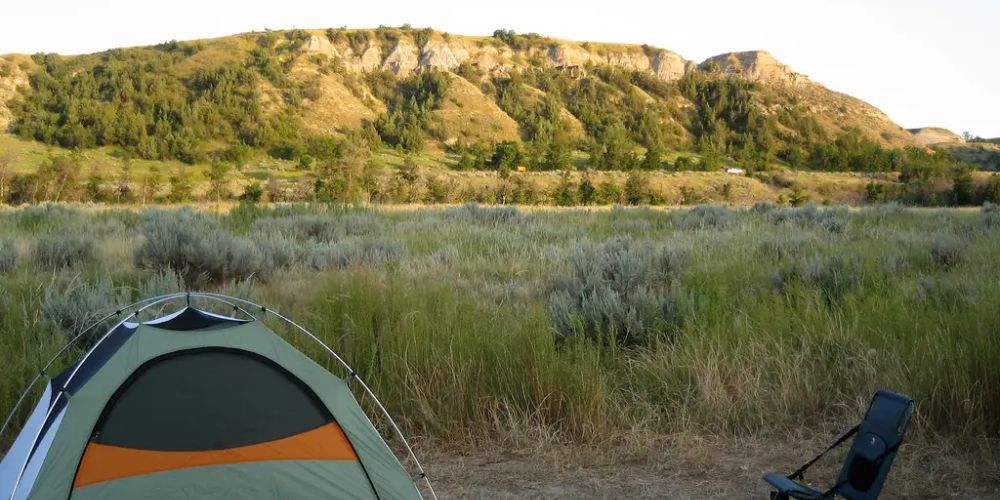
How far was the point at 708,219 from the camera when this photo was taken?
1836 cm

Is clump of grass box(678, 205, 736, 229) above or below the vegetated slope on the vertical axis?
below

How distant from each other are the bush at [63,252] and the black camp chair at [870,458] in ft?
29.3

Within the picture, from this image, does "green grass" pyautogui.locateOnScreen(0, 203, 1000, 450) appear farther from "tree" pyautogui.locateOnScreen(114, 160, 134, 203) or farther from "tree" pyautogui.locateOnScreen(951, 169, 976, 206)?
"tree" pyautogui.locateOnScreen(951, 169, 976, 206)

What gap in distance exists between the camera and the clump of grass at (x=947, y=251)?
1038cm

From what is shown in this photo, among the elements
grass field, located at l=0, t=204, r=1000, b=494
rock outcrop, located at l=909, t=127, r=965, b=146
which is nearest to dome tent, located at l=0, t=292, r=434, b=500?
grass field, located at l=0, t=204, r=1000, b=494

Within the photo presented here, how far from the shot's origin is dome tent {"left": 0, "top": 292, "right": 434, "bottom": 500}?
3.36 m

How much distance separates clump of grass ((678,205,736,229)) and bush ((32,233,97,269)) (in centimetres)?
1249

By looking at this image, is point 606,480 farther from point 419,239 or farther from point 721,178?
point 721,178

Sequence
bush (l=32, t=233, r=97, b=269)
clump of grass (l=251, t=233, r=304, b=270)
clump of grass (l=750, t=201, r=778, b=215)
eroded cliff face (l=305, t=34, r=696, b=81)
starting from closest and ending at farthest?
bush (l=32, t=233, r=97, b=269)
clump of grass (l=251, t=233, r=304, b=270)
clump of grass (l=750, t=201, r=778, b=215)
eroded cliff face (l=305, t=34, r=696, b=81)

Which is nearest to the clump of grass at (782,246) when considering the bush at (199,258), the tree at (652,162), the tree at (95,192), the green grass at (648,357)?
the green grass at (648,357)

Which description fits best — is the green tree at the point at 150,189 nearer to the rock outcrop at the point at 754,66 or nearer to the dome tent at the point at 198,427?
the dome tent at the point at 198,427

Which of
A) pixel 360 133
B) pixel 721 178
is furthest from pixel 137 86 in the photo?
pixel 721 178

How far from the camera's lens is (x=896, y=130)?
12600 centimetres

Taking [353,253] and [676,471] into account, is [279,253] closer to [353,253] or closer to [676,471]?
[353,253]
